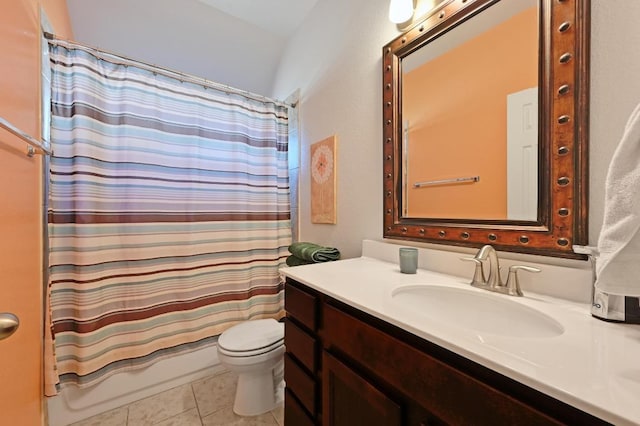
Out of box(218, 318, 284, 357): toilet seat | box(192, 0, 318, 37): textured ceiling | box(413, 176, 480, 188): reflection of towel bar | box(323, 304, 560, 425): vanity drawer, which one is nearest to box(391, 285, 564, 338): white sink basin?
box(323, 304, 560, 425): vanity drawer

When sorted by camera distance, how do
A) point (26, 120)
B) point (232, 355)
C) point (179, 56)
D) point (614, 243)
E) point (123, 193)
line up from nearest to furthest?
point (614, 243) < point (26, 120) < point (232, 355) < point (123, 193) < point (179, 56)

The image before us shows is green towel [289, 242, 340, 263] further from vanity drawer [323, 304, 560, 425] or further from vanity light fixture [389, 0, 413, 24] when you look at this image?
vanity light fixture [389, 0, 413, 24]

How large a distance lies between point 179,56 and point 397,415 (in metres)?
2.52

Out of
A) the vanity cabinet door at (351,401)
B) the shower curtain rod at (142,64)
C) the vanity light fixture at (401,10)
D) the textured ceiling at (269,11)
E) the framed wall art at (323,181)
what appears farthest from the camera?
the textured ceiling at (269,11)

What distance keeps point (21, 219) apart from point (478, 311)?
63.1 inches

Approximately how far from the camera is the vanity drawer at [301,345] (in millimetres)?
895

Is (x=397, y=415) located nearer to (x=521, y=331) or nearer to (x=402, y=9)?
(x=521, y=331)

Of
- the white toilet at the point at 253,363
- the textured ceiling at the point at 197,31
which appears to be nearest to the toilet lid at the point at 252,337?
the white toilet at the point at 253,363

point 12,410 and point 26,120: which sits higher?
point 26,120

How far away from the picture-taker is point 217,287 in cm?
170

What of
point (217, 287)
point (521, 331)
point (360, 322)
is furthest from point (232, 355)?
point (521, 331)

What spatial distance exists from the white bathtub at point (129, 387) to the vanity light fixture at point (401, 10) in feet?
7.24

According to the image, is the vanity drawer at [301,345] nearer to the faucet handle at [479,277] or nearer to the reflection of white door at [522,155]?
the faucet handle at [479,277]

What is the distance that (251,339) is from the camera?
1.39 m
